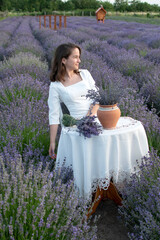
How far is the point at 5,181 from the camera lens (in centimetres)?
161

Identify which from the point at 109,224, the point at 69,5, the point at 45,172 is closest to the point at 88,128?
the point at 45,172

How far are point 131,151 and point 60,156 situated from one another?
1.94ft

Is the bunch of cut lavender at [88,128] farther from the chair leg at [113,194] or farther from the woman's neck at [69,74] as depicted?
the woman's neck at [69,74]

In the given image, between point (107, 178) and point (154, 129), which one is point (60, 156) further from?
point (154, 129)

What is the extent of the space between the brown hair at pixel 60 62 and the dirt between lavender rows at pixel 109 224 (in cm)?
126

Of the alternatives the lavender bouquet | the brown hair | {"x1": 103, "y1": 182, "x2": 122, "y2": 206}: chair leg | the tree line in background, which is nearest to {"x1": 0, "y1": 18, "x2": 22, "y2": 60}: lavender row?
the brown hair

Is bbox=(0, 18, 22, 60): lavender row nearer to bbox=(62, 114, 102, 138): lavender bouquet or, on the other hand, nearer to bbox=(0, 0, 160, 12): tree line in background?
bbox=(62, 114, 102, 138): lavender bouquet

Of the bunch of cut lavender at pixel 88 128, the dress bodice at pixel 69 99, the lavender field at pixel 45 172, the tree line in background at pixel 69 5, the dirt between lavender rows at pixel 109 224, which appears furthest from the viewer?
the tree line in background at pixel 69 5

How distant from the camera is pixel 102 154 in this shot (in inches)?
81.7

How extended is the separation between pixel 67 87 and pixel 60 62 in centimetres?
26

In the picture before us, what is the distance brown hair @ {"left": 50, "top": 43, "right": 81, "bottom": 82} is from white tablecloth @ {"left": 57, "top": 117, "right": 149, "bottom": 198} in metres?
0.56

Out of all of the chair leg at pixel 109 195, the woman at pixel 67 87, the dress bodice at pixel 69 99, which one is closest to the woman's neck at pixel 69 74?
the woman at pixel 67 87

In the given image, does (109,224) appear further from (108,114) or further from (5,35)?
(5,35)

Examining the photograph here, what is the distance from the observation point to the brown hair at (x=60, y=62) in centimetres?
249
